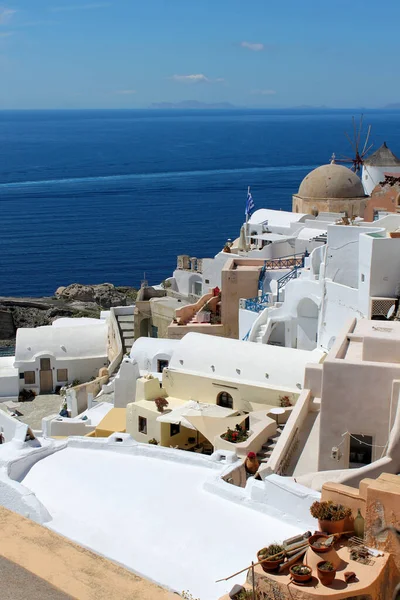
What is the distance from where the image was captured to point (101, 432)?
2000 centimetres

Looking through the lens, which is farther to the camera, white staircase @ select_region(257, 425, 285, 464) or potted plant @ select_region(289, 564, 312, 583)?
white staircase @ select_region(257, 425, 285, 464)

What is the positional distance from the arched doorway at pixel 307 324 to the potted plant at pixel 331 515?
1572cm

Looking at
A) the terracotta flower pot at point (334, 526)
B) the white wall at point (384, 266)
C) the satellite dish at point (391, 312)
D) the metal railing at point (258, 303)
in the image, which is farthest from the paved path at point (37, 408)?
the terracotta flower pot at point (334, 526)

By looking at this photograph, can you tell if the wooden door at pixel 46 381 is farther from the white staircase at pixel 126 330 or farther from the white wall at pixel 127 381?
the white wall at pixel 127 381

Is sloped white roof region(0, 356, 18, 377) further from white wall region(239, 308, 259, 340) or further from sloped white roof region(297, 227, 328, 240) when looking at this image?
sloped white roof region(297, 227, 328, 240)

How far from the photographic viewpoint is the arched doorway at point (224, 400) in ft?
67.3

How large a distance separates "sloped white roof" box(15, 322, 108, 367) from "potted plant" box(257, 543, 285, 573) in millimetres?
24544

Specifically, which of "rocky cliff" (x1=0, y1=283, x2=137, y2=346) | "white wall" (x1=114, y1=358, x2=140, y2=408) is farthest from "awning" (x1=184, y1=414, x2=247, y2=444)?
"rocky cliff" (x1=0, y1=283, x2=137, y2=346)

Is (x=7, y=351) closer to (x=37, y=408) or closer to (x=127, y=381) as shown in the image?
(x=37, y=408)

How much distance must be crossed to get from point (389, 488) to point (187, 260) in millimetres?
29747

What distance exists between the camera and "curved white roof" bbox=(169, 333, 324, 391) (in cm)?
1992

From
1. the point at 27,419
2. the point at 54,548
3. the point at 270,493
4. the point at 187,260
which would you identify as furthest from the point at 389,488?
the point at 187,260

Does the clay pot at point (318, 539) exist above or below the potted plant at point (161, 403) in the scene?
above

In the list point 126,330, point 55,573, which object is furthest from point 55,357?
point 55,573
